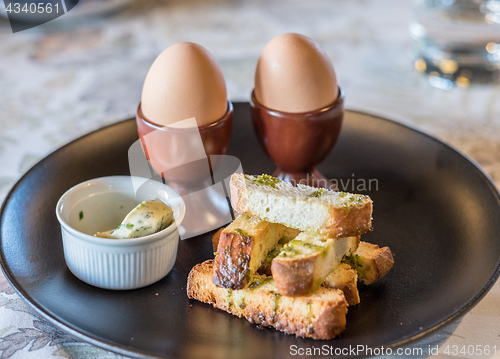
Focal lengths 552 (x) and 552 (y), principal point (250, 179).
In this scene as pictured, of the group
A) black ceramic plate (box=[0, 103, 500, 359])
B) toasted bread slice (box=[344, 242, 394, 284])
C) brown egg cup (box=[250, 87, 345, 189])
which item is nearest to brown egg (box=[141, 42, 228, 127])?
brown egg cup (box=[250, 87, 345, 189])

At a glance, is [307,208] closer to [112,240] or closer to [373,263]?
[373,263]

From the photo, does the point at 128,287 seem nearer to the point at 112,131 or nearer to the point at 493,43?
the point at 112,131

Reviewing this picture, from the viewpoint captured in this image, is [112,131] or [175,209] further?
[112,131]

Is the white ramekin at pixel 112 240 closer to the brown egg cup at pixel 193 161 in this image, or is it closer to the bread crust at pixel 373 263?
the brown egg cup at pixel 193 161

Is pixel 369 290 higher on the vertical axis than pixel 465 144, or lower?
higher

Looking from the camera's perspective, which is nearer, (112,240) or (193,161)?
(112,240)

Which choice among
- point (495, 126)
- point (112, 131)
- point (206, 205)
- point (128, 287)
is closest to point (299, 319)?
point (128, 287)

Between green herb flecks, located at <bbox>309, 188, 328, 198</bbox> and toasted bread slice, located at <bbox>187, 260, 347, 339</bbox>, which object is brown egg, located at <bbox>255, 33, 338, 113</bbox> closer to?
green herb flecks, located at <bbox>309, 188, 328, 198</bbox>

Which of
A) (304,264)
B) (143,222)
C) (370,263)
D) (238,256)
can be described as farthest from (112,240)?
(370,263)
